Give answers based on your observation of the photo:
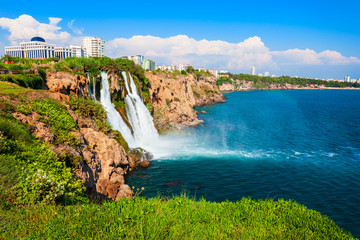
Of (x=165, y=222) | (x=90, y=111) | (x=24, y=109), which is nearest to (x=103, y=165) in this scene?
(x=90, y=111)

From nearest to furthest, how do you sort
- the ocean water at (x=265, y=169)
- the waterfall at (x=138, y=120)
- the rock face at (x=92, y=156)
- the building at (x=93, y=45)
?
the rock face at (x=92, y=156) < the ocean water at (x=265, y=169) < the waterfall at (x=138, y=120) < the building at (x=93, y=45)

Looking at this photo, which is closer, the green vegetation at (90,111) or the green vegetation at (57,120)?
the green vegetation at (57,120)

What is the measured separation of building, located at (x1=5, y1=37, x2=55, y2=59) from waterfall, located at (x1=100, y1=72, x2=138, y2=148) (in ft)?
491

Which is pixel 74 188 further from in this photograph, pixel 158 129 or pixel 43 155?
pixel 158 129

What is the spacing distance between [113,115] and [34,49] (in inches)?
6429

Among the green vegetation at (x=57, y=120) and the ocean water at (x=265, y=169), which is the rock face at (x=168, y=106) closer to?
the ocean water at (x=265, y=169)

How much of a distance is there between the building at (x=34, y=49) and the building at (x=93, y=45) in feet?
105

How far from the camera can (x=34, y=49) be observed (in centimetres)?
15800

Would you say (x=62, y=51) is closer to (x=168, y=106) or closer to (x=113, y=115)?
(x=168, y=106)

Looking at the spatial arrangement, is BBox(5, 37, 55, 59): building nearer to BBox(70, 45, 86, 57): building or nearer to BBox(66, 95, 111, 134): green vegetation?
BBox(70, 45, 86, 57): building

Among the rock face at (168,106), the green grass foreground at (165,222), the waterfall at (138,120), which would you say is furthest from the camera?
the rock face at (168,106)

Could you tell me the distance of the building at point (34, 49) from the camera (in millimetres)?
157250

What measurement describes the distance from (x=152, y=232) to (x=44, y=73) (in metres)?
23.6

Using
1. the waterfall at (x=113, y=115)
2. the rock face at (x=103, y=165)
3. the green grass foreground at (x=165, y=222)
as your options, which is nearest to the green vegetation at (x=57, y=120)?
the rock face at (x=103, y=165)
